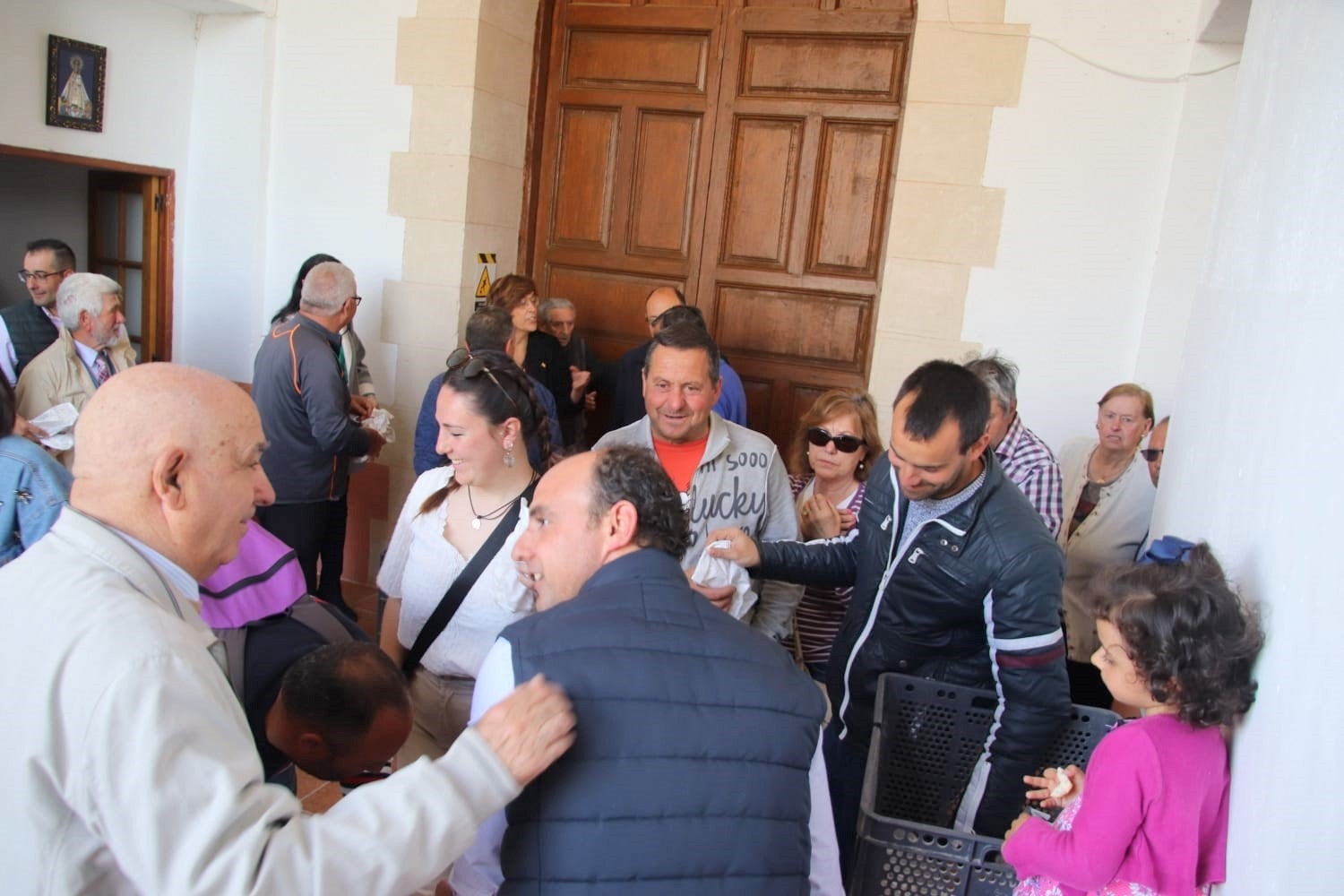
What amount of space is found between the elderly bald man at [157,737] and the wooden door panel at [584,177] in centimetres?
414

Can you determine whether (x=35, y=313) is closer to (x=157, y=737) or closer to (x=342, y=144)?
(x=342, y=144)

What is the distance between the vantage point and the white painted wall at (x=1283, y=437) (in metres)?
1.14

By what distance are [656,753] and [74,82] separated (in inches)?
207

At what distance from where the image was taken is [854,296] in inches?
190

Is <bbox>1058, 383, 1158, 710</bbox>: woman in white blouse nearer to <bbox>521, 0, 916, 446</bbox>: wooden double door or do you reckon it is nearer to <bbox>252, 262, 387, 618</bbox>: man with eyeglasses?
<bbox>521, 0, 916, 446</bbox>: wooden double door

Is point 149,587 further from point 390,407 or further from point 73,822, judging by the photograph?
point 390,407

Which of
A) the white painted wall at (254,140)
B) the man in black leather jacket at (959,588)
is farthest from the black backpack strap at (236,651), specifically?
the white painted wall at (254,140)

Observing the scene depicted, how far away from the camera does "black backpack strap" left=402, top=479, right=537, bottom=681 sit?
2287 mm

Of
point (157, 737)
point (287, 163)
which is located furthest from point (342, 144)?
point (157, 737)

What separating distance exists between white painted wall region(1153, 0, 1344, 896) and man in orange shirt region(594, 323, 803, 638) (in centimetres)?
109

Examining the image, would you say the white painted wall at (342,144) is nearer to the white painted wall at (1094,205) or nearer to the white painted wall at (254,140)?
the white painted wall at (254,140)

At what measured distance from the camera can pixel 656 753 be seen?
1280 millimetres

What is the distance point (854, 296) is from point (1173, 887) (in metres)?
3.65

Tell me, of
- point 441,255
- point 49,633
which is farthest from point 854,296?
point 49,633
